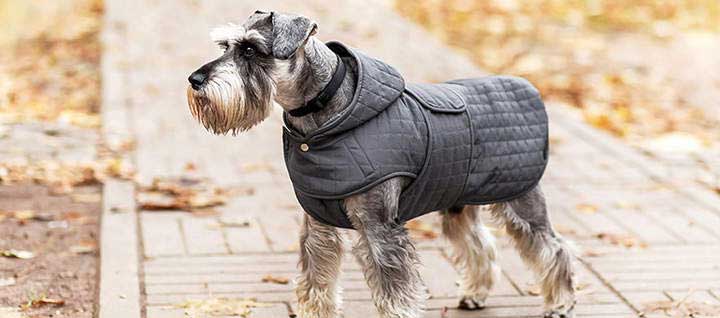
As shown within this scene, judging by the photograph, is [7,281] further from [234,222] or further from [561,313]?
[561,313]

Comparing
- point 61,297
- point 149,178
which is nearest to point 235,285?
point 61,297

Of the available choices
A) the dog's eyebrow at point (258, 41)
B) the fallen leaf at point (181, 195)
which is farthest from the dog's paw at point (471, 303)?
the fallen leaf at point (181, 195)

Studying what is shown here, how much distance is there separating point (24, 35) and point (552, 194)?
323 inches

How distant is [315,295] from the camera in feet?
17.4

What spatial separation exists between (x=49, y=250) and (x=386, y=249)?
2.66 m

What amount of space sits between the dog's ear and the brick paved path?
62.9 inches

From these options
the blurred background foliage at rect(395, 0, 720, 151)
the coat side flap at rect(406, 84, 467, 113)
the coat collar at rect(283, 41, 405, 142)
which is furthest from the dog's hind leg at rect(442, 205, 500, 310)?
the blurred background foliage at rect(395, 0, 720, 151)

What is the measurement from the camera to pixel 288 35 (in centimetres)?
469

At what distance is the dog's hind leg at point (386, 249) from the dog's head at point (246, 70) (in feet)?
1.86

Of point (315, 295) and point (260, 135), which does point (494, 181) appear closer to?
point (315, 295)

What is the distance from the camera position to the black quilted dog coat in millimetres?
4895

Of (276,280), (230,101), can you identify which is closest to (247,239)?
(276,280)

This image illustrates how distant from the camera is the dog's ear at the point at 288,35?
184 inches

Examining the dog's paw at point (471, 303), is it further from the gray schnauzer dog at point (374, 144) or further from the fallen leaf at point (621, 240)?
the fallen leaf at point (621, 240)
